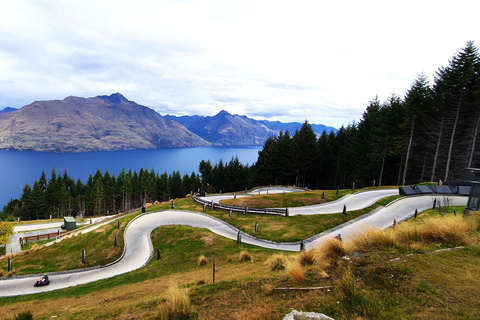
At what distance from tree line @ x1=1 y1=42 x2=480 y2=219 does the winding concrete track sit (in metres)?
11.1

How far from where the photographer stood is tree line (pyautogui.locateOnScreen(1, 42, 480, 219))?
30375 mm

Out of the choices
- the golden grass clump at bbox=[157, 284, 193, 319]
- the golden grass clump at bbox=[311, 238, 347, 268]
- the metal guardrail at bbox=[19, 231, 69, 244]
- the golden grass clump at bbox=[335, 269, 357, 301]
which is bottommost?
the metal guardrail at bbox=[19, 231, 69, 244]

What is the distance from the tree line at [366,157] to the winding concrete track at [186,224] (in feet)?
36.5

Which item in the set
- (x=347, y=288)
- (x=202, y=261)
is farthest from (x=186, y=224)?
(x=347, y=288)

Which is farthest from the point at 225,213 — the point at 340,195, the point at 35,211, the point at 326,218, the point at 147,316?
the point at 35,211

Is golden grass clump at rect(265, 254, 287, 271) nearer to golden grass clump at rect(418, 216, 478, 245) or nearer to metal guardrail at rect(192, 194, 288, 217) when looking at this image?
golden grass clump at rect(418, 216, 478, 245)

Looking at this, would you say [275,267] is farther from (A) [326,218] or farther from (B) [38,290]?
(B) [38,290]

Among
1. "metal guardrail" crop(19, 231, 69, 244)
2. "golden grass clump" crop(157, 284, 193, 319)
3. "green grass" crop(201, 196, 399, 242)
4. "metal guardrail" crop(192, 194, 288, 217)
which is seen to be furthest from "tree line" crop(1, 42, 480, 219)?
"metal guardrail" crop(19, 231, 69, 244)

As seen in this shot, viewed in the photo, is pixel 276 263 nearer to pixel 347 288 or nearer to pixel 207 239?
pixel 347 288

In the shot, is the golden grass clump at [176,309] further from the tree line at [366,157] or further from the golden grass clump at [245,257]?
the tree line at [366,157]

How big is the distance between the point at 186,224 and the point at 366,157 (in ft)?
133

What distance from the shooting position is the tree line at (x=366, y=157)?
30375 mm

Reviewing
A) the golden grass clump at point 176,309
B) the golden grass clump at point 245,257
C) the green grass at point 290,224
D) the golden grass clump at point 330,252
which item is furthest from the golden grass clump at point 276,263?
the green grass at point 290,224

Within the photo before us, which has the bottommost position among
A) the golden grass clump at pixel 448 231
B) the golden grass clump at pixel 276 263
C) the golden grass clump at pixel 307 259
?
the golden grass clump at pixel 276 263
